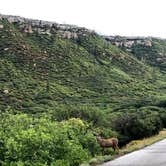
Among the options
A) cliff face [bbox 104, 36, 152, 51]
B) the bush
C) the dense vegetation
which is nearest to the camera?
the bush

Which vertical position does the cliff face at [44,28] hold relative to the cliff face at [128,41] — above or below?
above

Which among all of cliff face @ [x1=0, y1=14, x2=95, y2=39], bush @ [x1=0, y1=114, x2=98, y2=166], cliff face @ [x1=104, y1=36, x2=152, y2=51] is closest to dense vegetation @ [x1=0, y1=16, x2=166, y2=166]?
cliff face @ [x1=0, y1=14, x2=95, y2=39]

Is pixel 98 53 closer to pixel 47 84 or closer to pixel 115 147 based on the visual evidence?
pixel 47 84

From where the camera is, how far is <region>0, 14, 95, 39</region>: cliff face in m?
142

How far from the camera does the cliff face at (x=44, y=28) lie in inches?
5571

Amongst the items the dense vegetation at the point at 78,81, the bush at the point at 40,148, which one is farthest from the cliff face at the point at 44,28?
the bush at the point at 40,148

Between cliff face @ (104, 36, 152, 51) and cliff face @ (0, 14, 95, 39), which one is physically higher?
cliff face @ (0, 14, 95, 39)

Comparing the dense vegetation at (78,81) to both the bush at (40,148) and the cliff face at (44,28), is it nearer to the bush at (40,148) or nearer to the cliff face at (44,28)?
the cliff face at (44,28)

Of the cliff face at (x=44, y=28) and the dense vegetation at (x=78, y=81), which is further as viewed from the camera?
the cliff face at (x=44, y=28)

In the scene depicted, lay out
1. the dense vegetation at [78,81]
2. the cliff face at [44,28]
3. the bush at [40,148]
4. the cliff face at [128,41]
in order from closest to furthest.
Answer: the bush at [40,148] → the dense vegetation at [78,81] → the cliff face at [44,28] → the cliff face at [128,41]

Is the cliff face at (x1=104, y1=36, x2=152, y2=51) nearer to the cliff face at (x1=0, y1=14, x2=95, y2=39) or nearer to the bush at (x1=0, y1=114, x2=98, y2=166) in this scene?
the cliff face at (x1=0, y1=14, x2=95, y2=39)

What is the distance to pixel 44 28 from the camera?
146500 mm

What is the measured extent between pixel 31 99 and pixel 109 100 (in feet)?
59.6

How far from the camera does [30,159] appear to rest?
20.8 meters
